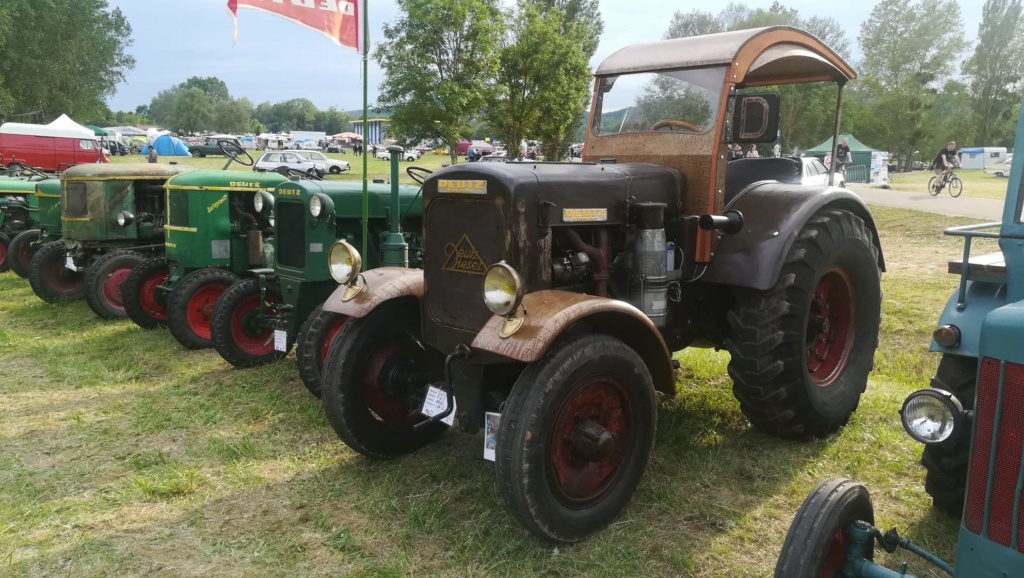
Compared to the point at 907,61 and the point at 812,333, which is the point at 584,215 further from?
the point at 907,61

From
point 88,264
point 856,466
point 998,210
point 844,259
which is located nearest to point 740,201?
point 844,259

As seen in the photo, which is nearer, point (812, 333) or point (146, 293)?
point (812, 333)

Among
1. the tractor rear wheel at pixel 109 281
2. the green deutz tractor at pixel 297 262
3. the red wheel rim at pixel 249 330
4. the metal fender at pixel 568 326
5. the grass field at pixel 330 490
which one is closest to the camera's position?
the metal fender at pixel 568 326

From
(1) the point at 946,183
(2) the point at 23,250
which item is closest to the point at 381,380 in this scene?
(2) the point at 23,250

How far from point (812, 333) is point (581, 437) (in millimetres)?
1984

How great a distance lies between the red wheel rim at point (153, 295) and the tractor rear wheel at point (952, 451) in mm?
6451

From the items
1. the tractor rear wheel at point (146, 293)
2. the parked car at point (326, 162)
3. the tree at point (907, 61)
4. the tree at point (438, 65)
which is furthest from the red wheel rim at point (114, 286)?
the tree at point (907, 61)

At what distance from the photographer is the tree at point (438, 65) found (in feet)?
55.4

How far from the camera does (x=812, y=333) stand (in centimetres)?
425

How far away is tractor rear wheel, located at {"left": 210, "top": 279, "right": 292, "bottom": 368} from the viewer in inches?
219

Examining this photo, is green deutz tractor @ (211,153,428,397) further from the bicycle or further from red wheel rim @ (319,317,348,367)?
the bicycle

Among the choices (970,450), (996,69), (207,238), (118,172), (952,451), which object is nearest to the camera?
(970,450)

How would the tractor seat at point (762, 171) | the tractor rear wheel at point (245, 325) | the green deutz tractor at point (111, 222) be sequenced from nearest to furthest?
1. the tractor seat at point (762, 171)
2. the tractor rear wheel at point (245, 325)
3. the green deutz tractor at point (111, 222)

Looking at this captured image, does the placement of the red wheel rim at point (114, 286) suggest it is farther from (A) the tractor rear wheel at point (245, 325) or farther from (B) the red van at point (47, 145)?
(B) the red van at point (47, 145)
